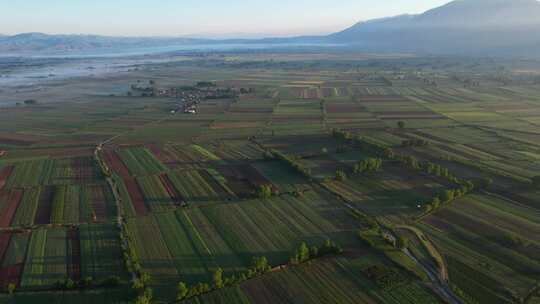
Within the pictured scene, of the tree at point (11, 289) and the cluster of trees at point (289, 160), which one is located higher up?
the cluster of trees at point (289, 160)

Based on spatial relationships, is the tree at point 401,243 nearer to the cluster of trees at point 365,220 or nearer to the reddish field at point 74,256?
the cluster of trees at point 365,220

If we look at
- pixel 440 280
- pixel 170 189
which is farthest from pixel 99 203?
pixel 440 280

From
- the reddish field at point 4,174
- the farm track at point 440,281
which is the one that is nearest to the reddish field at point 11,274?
the reddish field at point 4,174

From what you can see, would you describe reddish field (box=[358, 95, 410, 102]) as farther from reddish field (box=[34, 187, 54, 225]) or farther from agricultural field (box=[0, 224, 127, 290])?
agricultural field (box=[0, 224, 127, 290])

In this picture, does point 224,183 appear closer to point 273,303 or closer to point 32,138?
point 273,303

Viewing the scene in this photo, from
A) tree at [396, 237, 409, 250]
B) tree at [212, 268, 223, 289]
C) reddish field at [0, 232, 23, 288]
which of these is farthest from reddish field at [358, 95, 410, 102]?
reddish field at [0, 232, 23, 288]

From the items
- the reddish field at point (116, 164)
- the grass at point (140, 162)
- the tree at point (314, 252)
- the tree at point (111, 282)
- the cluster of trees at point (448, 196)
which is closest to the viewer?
the tree at point (111, 282)
